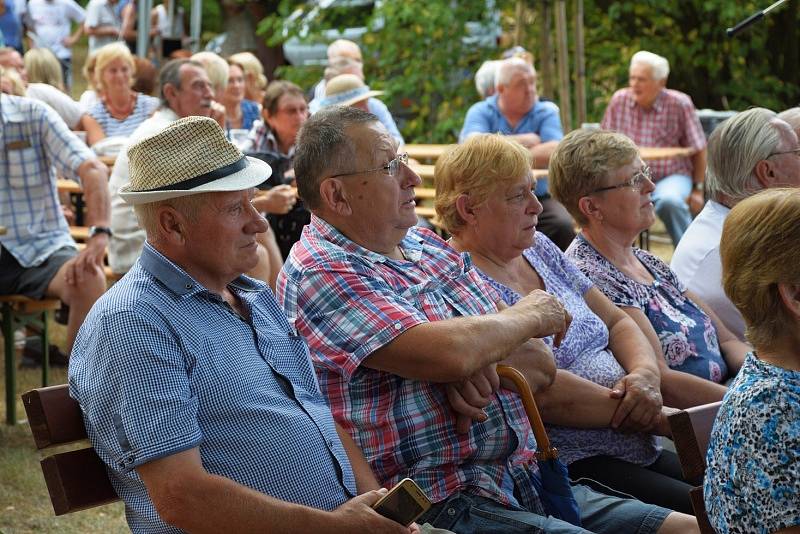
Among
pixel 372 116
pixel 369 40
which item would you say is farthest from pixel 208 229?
pixel 369 40

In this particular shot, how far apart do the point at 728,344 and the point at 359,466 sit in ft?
5.13

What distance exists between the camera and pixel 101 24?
1285 cm

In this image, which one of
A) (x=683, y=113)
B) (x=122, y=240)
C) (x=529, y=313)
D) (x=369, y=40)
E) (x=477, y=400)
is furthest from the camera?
(x=369, y=40)

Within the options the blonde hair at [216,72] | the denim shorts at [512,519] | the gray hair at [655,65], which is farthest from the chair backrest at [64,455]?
the gray hair at [655,65]

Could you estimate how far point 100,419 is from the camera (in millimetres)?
1941

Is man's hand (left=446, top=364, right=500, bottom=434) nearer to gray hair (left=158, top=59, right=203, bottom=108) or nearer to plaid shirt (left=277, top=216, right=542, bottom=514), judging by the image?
plaid shirt (left=277, top=216, right=542, bottom=514)

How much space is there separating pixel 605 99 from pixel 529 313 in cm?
941

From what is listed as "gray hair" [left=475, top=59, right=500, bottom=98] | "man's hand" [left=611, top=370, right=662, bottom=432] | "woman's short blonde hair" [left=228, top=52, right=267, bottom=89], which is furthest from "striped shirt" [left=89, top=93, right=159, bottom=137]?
"man's hand" [left=611, top=370, right=662, bottom=432]

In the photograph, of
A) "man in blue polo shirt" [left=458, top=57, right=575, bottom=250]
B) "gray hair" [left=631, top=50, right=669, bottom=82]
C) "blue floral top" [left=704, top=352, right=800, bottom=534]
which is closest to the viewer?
"blue floral top" [left=704, top=352, right=800, bottom=534]

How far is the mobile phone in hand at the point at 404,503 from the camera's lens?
78.2 inches

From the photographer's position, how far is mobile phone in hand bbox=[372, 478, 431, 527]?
1.99m

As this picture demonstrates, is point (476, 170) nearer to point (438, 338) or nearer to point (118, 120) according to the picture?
point (438, 338)

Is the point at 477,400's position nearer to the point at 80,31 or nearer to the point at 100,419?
the point at 100,419

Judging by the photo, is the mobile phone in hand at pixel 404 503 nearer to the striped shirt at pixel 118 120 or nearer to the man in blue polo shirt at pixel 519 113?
the man in blue polo shirt at pixel 519 113
